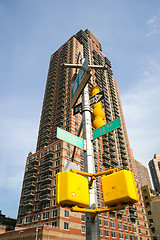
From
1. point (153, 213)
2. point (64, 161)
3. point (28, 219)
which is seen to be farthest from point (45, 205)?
point (153, 213)

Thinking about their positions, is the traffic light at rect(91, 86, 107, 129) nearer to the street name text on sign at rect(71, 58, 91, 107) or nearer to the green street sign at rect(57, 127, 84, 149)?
the street name text on sign at rect(71, 58, 91, 107)

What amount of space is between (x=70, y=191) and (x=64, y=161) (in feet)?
142

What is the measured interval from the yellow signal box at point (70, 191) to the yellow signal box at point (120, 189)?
42cm

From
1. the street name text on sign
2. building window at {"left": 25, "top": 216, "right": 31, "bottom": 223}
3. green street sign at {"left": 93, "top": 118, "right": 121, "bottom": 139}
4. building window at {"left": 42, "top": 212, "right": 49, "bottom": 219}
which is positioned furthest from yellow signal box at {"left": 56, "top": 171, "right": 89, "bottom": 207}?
building window at {"left": 25, "top": 216, "right": 31, "bottom": 223}

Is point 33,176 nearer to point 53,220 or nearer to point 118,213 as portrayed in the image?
point 53,220

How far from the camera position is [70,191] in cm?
323

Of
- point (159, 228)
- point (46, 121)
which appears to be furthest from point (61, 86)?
point (159, 228)

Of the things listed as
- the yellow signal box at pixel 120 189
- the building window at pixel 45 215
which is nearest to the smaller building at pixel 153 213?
the building window at pixel 45 215

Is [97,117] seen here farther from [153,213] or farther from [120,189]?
[153,213]

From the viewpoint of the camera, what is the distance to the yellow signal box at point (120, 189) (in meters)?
3.22

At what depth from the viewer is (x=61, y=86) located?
7162 cm

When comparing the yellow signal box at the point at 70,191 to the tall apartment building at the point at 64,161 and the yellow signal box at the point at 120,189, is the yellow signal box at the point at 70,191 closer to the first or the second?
the yellow signal box at the point at 120,189

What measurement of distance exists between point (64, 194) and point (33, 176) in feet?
163

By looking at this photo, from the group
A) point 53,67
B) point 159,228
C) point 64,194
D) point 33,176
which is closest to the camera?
point 64,194
